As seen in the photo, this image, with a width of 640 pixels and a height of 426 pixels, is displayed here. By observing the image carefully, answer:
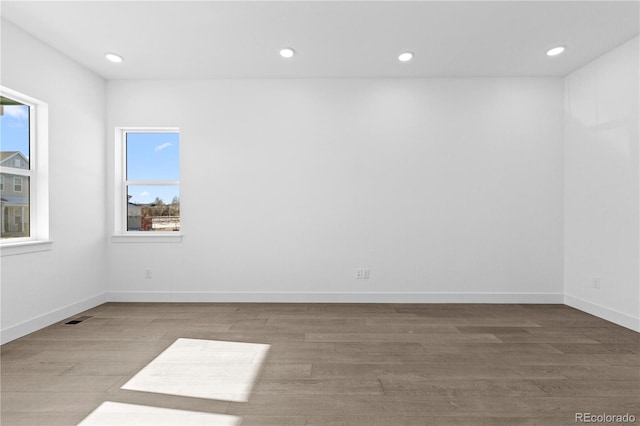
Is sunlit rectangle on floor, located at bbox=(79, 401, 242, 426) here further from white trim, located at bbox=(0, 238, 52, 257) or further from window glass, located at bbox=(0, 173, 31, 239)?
window glass, located at bbox=(0, 173, 31, 239)

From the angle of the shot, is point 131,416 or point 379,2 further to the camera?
point 379,2

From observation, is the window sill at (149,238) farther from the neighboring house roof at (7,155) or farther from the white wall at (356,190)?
the neighboring house roof at (7,155)

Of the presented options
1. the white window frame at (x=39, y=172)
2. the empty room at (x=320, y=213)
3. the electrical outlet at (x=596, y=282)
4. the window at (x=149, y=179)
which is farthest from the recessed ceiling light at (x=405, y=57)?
the white window frame at (x=39, y=172)

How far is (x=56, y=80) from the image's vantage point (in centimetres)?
348

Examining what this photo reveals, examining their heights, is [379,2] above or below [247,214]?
above

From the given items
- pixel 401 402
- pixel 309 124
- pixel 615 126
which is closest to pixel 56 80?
pixel 309 124

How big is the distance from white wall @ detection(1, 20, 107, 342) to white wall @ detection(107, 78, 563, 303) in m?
0.25

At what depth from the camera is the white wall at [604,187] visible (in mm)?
3283

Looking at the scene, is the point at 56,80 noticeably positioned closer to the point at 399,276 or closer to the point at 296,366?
the point at 296,366

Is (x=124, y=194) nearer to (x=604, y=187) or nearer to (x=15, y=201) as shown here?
(x=15, y=201)

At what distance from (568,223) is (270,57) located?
→ 400cm

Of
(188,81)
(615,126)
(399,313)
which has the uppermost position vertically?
(188,81)

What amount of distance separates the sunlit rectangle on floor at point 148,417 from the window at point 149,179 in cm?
277

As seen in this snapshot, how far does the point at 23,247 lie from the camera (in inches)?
120
